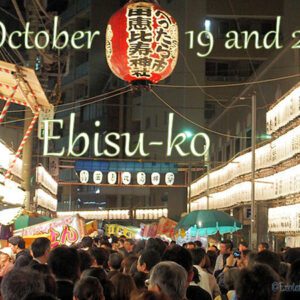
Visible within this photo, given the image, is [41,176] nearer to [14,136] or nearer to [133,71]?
[14,136]

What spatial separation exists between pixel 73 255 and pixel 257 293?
2.83 meters

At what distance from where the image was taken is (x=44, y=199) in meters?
34.1

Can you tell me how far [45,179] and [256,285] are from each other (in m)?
29.1

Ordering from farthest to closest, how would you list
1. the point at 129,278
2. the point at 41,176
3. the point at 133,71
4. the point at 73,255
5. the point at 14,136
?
the point at 41,176, the point at 14,136, the point at 133,71, the point at 73,255, the point at 129,278

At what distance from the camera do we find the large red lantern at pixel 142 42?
1305cm

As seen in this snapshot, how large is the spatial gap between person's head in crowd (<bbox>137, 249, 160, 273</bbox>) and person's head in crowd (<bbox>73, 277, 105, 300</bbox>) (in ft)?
7.75

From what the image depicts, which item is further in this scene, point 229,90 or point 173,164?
point 229,90

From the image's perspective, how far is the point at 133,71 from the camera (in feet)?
43.5

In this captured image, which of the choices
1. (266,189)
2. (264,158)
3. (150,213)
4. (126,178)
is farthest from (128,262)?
(150,213)

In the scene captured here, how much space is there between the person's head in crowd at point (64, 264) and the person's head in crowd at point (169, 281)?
1632mm

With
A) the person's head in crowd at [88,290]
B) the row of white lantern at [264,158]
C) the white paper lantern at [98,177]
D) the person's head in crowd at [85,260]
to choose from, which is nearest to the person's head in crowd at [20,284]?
the person's head in crowd at [88,290]

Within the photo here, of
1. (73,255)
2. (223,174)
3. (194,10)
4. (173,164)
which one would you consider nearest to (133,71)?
(73,255)

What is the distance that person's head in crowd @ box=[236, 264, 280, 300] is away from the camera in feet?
15.3

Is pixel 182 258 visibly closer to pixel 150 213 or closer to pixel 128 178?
pixel 128 178
